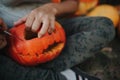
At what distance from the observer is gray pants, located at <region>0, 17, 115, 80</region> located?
41.9 inches

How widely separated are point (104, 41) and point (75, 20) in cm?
19

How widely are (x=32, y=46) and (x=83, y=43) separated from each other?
0.91ft

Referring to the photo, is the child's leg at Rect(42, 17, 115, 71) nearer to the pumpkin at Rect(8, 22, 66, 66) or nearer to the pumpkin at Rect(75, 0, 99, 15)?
the pumpkin at Rect(8, 22, 66, 66)

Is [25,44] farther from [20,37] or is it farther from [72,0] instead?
[72,0]

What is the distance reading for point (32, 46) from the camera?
1032 mm

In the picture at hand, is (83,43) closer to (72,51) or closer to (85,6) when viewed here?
(72,51)

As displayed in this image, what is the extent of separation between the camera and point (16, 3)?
116 cm

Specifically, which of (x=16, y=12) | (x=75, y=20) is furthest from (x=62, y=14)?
(x=16, y=12)

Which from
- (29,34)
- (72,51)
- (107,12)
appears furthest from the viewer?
(107,12)

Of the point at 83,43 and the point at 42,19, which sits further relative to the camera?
the point at 83,43

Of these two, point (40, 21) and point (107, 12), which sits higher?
point (40, 21)

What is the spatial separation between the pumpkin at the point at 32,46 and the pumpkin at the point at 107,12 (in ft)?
2.10

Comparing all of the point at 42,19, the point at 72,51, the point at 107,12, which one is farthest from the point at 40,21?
the point at 107,12

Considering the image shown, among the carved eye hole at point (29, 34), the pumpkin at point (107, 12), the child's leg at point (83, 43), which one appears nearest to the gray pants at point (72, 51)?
the child's leg at point (83, 43)
